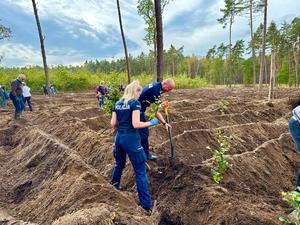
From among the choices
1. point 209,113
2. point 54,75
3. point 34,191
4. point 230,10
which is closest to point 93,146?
point 34,191

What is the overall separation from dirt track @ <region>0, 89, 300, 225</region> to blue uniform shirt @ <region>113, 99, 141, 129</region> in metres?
1.03

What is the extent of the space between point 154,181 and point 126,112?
5.70 ft

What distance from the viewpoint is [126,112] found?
15.9 ft

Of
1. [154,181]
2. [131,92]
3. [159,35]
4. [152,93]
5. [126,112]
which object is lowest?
[154,181]

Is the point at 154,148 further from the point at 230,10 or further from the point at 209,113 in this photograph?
the point at 230,10

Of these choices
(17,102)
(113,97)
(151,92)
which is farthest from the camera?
(17,102)

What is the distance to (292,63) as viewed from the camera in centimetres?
5262

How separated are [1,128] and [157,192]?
8.29m

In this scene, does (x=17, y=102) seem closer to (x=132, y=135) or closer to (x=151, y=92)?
(x=151, y=92)

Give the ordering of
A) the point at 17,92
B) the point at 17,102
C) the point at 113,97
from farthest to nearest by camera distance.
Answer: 1. the point at 17,102
2. the point at 17,92
3. the point at 113,97

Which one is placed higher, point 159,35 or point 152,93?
point 159,35

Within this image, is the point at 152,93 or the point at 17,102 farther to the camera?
the point at 17,102

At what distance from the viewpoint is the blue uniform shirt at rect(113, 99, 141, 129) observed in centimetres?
479

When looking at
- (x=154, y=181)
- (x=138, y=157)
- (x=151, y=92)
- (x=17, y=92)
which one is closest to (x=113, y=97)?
(x=151, y=92)
